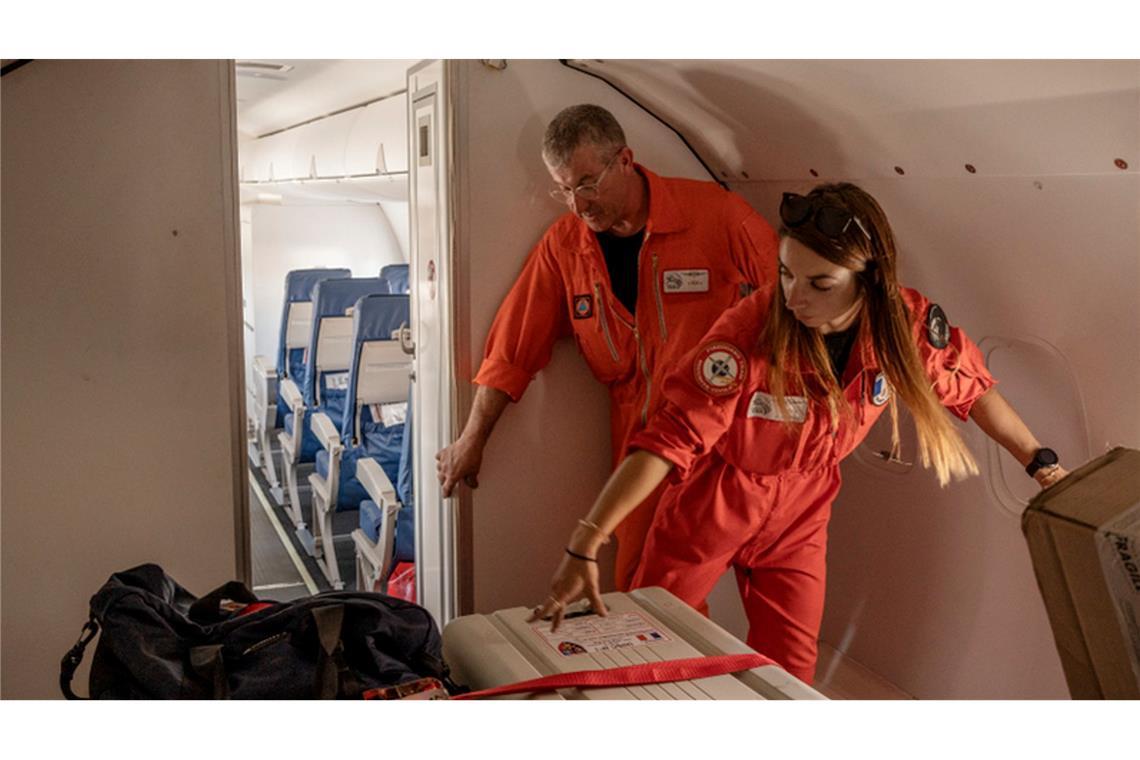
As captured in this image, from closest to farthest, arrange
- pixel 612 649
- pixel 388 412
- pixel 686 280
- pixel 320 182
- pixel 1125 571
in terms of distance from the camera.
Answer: pixel 1125 571 → pixel 612 649 → pixel 686 280 → pixel 388 412 → pixel 320 182

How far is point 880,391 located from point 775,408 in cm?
24

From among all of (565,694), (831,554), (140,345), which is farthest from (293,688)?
(831,554)

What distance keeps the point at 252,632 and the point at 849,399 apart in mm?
1374

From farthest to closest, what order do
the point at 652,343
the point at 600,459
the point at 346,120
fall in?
the point at 346,120
the point at 600,459
the point at 652,343

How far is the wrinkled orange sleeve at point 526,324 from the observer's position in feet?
9.66

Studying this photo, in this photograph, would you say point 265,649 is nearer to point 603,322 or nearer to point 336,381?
point 603,322

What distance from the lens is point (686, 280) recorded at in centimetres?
290

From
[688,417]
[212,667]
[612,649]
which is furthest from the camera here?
[688,417]

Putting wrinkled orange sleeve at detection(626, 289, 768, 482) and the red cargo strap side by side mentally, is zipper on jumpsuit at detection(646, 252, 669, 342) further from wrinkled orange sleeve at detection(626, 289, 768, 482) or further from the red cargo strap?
the red cargo strap

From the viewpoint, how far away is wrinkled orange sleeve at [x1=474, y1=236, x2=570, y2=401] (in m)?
2.95

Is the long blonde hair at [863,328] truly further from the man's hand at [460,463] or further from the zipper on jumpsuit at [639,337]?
the man's hand at [460,463]

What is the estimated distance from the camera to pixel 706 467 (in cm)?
264

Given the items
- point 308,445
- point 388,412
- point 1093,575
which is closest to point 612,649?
point 1093,575
